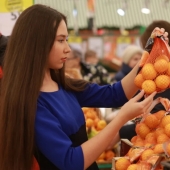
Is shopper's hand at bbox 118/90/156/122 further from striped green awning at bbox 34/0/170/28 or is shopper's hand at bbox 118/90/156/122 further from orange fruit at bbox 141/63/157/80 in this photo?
striped green awning at bbox 34/0/170/28

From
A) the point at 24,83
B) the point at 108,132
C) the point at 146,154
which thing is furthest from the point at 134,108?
the point at 24,83

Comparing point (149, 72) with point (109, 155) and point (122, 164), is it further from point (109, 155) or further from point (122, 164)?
point (109, 155)

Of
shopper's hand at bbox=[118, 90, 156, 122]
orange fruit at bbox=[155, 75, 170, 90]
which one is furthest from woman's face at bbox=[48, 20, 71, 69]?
orange fruit at bbox=[155, 75, 170, 90]

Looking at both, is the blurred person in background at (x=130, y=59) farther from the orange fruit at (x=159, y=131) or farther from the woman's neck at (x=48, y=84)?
the woman's neck at (x=48, y=84)

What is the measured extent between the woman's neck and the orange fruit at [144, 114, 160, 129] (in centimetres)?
50

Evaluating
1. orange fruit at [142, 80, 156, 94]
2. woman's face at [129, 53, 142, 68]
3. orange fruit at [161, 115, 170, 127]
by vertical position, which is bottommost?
orange fruit at [161, 115, 170, 127]

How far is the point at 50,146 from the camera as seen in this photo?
5.66 feet

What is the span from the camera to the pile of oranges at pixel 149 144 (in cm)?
180

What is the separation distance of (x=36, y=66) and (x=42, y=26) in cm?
18

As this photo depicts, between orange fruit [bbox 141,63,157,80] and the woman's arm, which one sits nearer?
the woman's arm

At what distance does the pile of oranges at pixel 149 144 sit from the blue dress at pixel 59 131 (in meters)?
0.23

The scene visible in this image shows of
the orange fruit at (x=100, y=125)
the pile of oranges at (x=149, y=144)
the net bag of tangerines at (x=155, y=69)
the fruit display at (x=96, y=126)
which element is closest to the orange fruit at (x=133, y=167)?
the pile of oranges at (x=149, y=144)

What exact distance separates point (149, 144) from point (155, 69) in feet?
1.25

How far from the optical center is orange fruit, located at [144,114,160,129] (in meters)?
2.03
